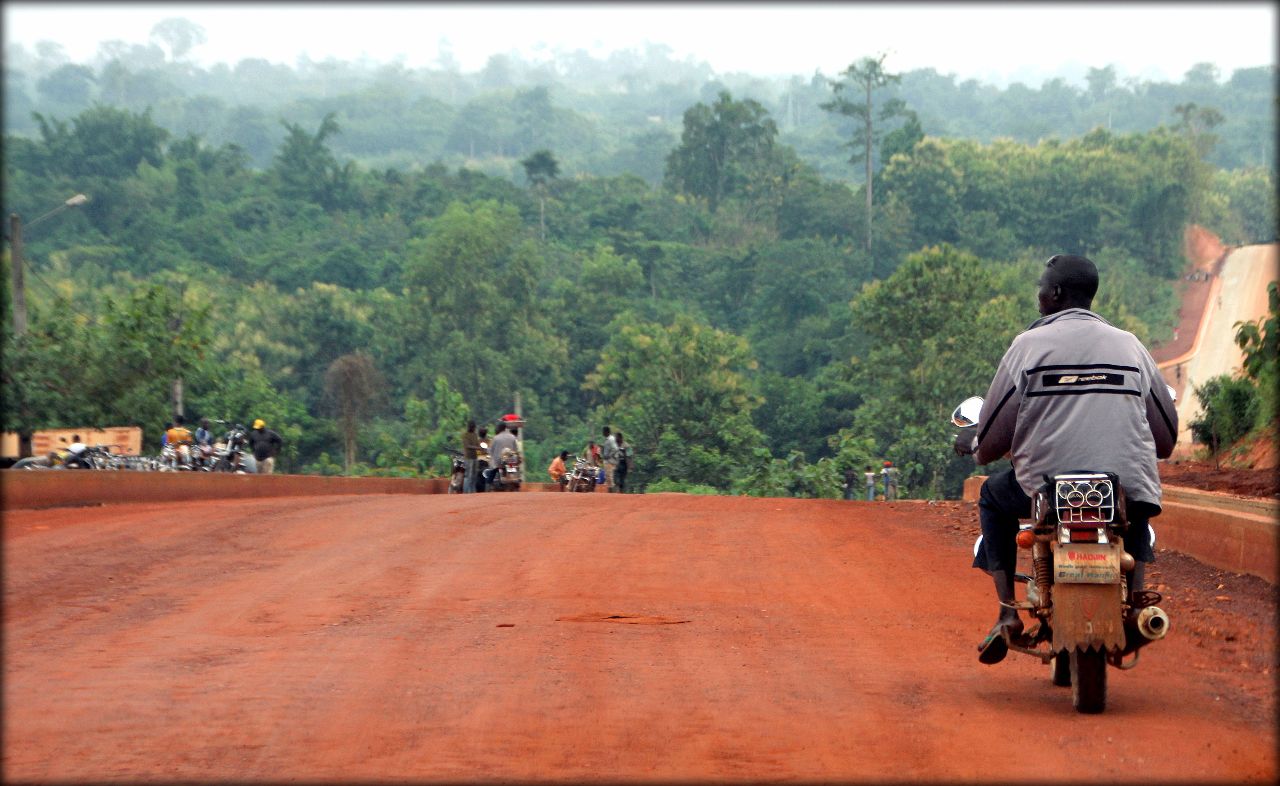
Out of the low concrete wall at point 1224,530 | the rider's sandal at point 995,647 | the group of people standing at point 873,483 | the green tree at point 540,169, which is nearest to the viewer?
the rider's sandal at point 995,647

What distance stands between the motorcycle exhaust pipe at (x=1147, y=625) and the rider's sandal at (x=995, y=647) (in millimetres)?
570

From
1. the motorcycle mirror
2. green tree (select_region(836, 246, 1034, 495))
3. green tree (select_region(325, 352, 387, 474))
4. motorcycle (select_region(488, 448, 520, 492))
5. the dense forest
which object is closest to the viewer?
the motorcycle mirror

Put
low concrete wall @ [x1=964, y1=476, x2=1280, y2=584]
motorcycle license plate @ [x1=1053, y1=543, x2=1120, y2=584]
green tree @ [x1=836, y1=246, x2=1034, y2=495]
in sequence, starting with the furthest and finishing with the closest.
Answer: green tree @ [x1=836, y1=246, x2=1034, y2=495] < low concrete wall @ [x1=964, y1=476, x2=1280, y2=584] < motorcycle license plate @ [x1=1053, y1=543, x2=1120, y2=584]

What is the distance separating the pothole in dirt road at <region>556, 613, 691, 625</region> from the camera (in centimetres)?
813

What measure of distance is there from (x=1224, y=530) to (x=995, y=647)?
161 inches

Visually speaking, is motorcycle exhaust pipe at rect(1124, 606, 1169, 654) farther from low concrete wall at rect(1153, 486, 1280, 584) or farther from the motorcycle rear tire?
low concrete wall at rect(1153, 486, 1280, 584)

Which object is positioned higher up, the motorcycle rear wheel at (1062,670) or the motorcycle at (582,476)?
the motorcycle rear wheel at (1062,670)

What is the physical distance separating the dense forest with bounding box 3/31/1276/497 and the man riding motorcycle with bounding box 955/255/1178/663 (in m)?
21.2

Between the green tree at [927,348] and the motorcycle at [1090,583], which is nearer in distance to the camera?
the motorcycle at [1090,583]

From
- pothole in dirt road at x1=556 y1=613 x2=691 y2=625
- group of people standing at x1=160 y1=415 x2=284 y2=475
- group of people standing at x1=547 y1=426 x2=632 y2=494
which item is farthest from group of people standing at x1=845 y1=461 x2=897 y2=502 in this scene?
pothole in dirt road at x1=556 y1=613 x2=691 y2=625

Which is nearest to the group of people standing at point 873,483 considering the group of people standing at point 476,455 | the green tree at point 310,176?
the group of people standing at point 476,455

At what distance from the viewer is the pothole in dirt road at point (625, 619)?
813 cm

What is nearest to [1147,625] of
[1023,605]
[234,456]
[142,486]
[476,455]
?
[1023,605]

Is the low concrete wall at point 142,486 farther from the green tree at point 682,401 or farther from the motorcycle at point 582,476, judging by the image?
the green tree at point 682,401
